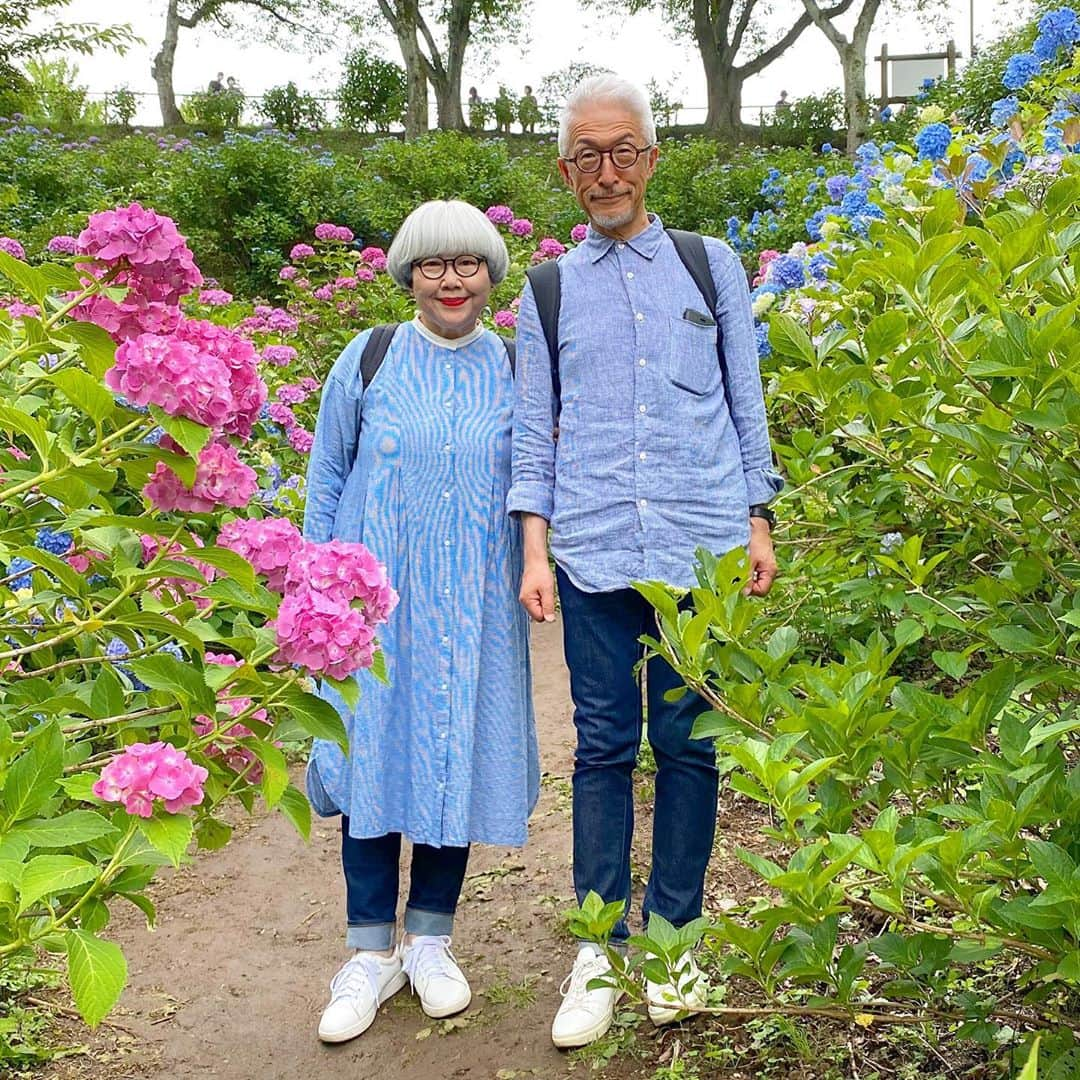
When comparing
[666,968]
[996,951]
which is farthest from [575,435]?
[996,951]

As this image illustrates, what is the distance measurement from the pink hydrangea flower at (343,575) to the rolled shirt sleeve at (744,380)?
108 centimetres

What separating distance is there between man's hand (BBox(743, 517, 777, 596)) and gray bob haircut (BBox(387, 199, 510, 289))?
75cm

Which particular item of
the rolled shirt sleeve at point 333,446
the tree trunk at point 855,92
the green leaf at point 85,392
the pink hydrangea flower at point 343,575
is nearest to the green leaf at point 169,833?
the pink hydrangea flower at point 343,575

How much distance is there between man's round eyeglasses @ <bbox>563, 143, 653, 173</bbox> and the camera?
2494 millimetres

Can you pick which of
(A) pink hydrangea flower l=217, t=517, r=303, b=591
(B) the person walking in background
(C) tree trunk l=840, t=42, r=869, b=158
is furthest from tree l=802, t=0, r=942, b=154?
(A) pink hydrangea flower l=217, t=517, r=303, b=591

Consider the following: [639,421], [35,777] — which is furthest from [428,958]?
[35,777]

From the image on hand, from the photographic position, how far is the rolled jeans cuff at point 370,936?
280cm

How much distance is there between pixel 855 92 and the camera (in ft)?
64.0

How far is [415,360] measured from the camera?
108 inches

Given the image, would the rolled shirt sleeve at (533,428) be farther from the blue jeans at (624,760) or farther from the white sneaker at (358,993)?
the white sneaker at (358,993)

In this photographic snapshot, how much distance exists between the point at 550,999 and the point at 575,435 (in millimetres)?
1238

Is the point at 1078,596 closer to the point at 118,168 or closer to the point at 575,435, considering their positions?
the point at 575,435

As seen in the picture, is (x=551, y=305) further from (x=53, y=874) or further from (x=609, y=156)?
(x=53, y=874)

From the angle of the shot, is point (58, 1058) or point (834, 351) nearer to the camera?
point (834, 351)
